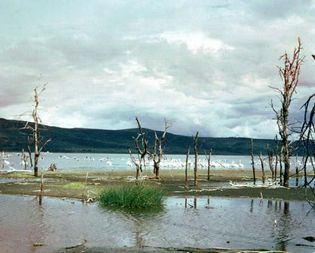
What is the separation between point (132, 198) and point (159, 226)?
6.54 metres

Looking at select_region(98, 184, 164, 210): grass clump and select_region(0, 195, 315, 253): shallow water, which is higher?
select_region(98, 184, 164, 210): grass clump

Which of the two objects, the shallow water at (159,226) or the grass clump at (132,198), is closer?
the shallow water at (159,226)

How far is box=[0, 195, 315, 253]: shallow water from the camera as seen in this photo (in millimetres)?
20672

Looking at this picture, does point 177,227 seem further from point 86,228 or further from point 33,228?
point 33,228

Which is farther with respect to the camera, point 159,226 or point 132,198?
point 132,198

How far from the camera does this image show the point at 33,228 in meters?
24.0

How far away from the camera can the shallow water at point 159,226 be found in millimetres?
20672

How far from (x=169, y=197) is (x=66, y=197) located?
7513 millimetres

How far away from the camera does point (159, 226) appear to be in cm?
2492

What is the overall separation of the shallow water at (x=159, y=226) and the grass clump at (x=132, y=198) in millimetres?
829

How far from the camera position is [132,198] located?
103 feet

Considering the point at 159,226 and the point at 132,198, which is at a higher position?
the point at 132,198

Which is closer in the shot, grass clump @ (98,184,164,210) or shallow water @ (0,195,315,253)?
shallow water @ (0,195,315,253)

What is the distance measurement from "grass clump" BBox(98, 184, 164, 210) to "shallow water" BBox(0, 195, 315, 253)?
0.83 metres
